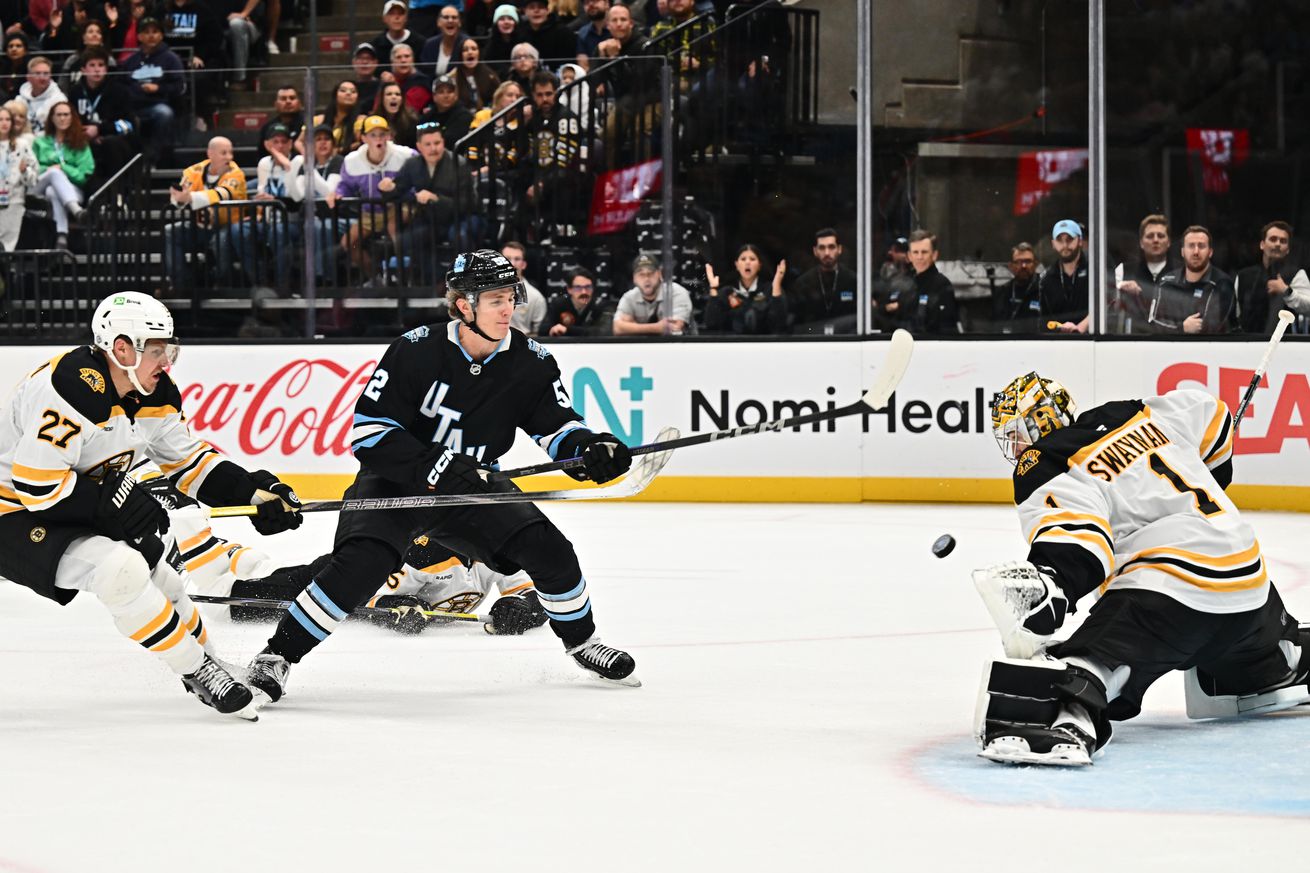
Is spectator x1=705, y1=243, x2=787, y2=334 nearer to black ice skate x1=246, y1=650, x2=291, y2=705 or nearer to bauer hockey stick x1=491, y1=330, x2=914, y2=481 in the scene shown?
bauer hockey stick x1=491, y1=330, x2=914, y2=481

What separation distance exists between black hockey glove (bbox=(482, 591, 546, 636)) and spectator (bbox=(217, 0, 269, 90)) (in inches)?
267

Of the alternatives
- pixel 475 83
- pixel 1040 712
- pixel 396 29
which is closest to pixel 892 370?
pixel 1040 712

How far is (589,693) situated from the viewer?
437 centimetres

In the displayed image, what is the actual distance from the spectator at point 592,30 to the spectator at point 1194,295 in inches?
130

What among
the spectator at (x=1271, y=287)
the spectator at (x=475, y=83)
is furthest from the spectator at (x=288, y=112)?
the spectator at (x=1271, y=287)

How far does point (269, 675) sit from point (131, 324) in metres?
0.84

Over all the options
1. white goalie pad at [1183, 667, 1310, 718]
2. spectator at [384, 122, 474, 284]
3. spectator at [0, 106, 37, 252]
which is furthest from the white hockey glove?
spectator at [0, 106, 37, 252]

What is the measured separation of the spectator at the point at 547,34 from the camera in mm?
10102

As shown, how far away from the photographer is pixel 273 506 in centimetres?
429

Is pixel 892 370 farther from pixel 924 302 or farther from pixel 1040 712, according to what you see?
pixel 924 302

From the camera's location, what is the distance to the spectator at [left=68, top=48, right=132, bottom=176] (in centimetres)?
970

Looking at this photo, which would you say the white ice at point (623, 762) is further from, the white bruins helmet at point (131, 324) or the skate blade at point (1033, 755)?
the white bruins helmet at point (131, 324)

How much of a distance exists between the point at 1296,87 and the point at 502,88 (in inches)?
154

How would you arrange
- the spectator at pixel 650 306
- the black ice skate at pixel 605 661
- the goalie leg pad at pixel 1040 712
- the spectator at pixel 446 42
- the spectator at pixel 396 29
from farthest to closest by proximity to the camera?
the spectator at pixel 396 29
the spectator at pixel 446 42
the spectator at pixel 650 306
the black ice skate at pixel 605 661
the goalie leg pad at pixel 1040 712
